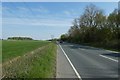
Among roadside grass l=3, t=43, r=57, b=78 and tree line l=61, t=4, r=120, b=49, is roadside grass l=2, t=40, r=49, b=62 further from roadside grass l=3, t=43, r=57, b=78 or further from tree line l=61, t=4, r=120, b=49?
tree line l=61, t=4, r=120, b=49

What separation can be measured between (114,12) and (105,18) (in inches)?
379

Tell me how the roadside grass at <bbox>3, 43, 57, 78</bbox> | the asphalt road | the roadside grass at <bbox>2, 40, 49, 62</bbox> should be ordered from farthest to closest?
the roadside grass at <bbox>2, 40, 49, 62</bbox> < the asphalt road < the roadside grass at <bbox>3, 43, 57, 78</bbox>

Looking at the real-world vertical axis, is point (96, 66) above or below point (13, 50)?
below

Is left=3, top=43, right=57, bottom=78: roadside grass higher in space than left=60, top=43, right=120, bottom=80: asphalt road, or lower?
higher

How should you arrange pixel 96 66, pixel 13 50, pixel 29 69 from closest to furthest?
pixel 29 69, pixel 96 66, pixel 13 50

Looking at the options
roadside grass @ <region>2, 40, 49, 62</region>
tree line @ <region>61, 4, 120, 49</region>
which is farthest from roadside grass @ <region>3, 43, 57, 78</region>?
→ tree line @ <region>61, 4, 120, 49</region>

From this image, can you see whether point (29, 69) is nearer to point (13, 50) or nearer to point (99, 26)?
point (13, 50)

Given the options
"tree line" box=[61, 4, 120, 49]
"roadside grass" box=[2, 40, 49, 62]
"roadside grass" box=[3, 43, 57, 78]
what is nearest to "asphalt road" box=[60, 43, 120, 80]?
"roadside grass" box=[3, 43, 57, 78]

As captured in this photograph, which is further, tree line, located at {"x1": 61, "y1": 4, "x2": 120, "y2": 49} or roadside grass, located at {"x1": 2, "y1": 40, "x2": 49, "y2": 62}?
tree line, located at {"x1": 61, "y1": 4, "x2": 120, "y2": 49}

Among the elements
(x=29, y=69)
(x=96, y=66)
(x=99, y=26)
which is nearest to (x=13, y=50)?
(x=96, y=66)

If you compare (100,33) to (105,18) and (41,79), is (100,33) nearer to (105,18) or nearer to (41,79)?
(105,18)

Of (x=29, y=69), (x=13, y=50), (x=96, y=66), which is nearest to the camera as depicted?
(x=29, y=69)

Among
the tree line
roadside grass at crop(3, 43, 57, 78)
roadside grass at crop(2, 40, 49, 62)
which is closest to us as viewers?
roadside grass at crop(3, 43, 57, 78)

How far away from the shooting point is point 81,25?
108 meters
